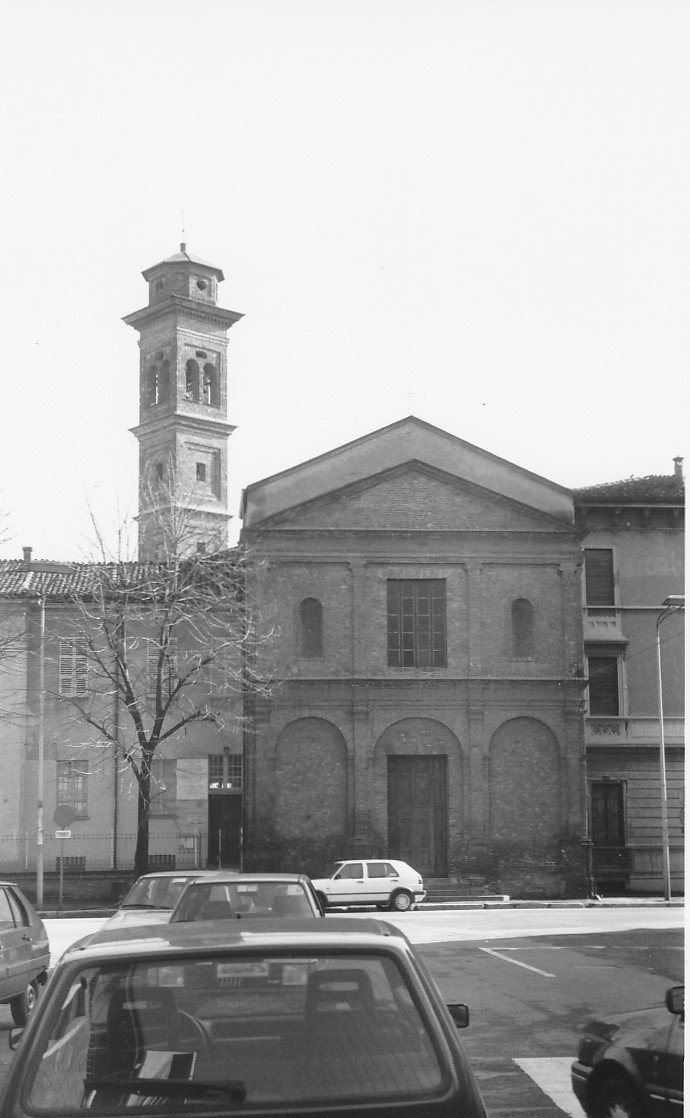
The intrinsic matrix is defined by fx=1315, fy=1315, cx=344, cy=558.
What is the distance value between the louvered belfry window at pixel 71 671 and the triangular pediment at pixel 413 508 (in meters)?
6.76

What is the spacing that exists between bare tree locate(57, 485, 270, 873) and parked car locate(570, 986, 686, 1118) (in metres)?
26.9

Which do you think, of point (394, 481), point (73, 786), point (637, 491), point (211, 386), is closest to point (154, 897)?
point (73, 786)

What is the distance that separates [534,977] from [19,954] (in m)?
6.84

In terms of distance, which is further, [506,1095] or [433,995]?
[506,1095]

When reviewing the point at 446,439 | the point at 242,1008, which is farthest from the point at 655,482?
the point at 242,1008

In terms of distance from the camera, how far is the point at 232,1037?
414 centimetres

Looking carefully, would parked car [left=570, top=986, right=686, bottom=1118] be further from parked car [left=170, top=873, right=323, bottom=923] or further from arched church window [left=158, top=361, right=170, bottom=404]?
arched church window [left=158, top=361, right=170, bottom=404]

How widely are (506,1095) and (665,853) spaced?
2871 cm

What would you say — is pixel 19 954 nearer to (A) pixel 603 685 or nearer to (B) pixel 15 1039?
(B) pixel 15 1039

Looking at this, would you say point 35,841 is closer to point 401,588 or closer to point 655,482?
point 401,588

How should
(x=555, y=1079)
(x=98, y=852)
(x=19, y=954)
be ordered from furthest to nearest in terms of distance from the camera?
1. (x=98, y=852)
2. (x=19, y=954)
3. (x=555, y=1079)

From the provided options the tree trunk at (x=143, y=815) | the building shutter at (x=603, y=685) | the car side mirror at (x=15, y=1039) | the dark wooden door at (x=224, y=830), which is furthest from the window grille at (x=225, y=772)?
the car side mirror at (x=15, y=1039)

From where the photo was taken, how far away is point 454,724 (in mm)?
38219

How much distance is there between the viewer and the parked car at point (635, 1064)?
6266mm
